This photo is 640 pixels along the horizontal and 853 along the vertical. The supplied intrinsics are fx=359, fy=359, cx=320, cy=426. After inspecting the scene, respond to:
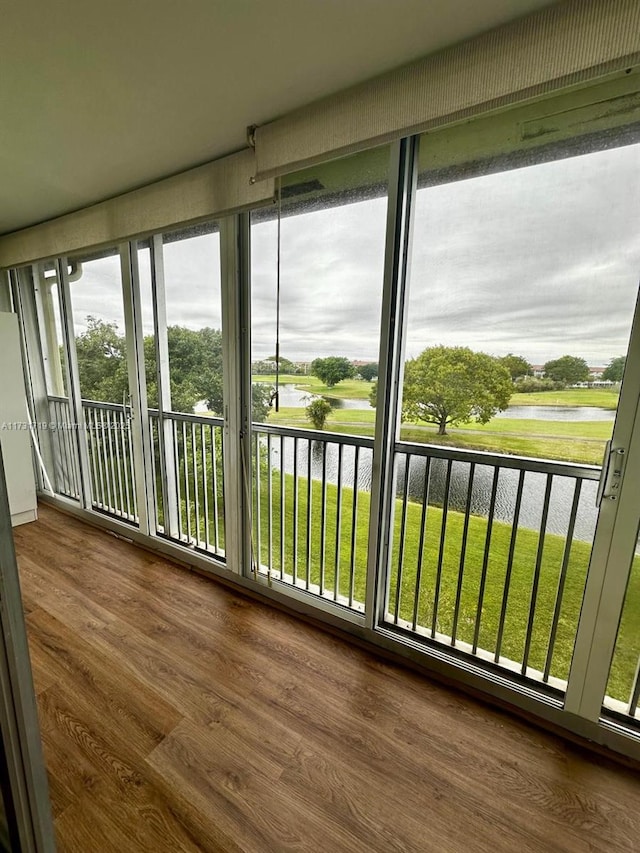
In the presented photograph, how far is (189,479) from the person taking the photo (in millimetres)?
2590

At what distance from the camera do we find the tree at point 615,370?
120 cm

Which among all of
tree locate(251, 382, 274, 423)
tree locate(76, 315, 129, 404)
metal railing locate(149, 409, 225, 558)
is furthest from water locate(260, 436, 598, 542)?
tree locate(76, 315, 129, 404)

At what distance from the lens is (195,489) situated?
256 centimetres

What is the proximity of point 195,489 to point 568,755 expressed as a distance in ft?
7.57

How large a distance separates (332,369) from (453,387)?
58cm

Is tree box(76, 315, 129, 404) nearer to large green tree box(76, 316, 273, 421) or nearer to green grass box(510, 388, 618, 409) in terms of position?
large green tree box(76, 316, 273, 421)

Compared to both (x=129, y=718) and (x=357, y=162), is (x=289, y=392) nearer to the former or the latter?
(x=357, y=162)

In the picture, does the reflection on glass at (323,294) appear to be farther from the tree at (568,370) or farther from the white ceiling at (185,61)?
the tree at (568,370)

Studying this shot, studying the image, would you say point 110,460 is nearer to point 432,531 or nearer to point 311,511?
point 311,511

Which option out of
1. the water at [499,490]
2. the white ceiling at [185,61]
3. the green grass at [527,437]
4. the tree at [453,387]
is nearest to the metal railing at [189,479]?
the water at [499,490]

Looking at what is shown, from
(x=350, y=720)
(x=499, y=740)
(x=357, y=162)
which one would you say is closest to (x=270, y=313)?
(x=357, y=162)

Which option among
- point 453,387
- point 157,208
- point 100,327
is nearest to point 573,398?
point 453,387

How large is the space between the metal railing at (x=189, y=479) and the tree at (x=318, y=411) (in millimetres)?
768

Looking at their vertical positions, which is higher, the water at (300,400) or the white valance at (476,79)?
the white valance at (476,79)
